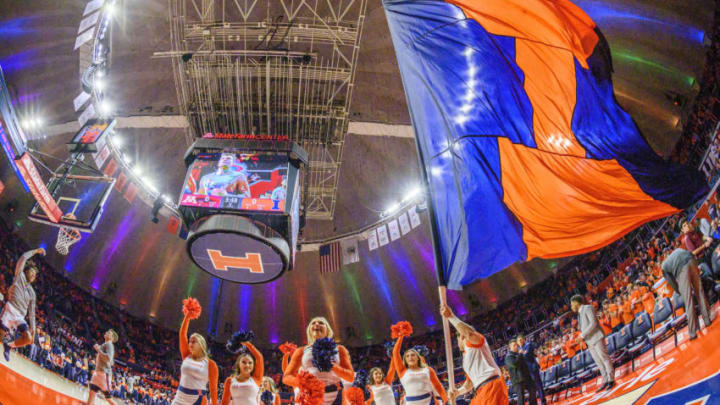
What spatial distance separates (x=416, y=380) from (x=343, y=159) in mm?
12544

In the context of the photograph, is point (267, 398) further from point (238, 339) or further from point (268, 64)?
point (238, 339)

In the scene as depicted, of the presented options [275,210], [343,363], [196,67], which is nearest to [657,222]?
[275,210]

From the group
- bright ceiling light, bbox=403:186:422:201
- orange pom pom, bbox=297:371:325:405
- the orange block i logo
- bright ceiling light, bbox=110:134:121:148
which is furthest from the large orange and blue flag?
bright ceiling light, bbox=110:134:121:148

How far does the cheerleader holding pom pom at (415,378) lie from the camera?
16.9 feet

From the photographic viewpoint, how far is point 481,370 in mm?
4355

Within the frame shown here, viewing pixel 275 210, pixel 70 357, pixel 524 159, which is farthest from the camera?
pixel 70 357

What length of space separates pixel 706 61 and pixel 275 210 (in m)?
10.6

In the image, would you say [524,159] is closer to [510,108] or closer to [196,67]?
[510,108]

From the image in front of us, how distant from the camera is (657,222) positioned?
11.5m

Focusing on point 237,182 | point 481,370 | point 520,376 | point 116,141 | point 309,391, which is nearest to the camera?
point 309,391

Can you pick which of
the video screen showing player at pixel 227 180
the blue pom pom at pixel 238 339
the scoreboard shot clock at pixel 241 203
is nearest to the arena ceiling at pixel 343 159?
the scoreboard shot clock at pixel 241 203

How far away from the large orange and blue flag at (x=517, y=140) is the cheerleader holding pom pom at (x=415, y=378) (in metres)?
1.67

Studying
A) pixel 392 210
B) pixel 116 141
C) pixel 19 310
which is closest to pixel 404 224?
pixel 392 210

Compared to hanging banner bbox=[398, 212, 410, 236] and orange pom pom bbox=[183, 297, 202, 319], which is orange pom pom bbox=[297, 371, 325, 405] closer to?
orange pom pom bbox=[183, 297, 202, 319]
